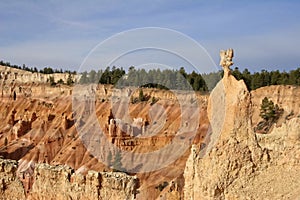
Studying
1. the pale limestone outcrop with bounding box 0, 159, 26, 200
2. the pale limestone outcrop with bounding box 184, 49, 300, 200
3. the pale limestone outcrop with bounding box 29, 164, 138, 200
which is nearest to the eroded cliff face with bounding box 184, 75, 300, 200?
the pale limestone outcrop with bounding box 184, 49, 300, 200

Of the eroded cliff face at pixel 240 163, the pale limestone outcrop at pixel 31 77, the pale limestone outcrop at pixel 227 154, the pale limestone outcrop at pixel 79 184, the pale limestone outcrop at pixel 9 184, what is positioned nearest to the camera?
the eroded cliff face at pixel 240 163

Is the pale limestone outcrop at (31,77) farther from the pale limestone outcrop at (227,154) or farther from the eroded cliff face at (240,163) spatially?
the eroded cliff face at (240,163)

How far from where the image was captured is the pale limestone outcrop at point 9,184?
1358 centimetres

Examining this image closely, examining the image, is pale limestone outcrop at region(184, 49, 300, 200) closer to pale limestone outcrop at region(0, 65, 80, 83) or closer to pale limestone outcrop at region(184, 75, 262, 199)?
pale limestone outcrop at region(184, 75, 262, 199)

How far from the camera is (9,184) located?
1364cm

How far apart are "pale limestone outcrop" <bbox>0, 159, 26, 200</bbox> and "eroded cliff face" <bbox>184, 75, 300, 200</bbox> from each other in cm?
549

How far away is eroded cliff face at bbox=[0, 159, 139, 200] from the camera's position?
1175 centimetres

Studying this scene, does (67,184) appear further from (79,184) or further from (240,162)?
(240,162)

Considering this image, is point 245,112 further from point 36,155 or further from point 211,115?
point 36,155

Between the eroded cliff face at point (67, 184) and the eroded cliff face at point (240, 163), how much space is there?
7.06 ft

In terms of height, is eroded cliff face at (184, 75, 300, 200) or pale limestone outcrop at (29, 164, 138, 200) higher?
eroded cliff face at (184, 75, 300, 200)

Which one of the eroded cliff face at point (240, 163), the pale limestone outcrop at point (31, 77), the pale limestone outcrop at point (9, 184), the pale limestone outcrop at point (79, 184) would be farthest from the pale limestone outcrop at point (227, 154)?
the pale limestone outcrop at point (31, 77)

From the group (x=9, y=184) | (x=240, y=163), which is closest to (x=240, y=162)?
(x=240, y=163)

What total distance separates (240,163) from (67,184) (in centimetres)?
509
